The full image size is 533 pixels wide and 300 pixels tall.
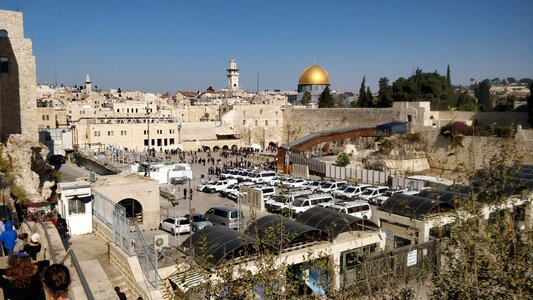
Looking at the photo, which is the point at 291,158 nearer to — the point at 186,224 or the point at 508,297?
the point at 186,224

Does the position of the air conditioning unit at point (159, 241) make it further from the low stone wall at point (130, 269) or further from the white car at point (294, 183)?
the white car at point (294, 183)

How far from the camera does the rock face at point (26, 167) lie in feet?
48.6

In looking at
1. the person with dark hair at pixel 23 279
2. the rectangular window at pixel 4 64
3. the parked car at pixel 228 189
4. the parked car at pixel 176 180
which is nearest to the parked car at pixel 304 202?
the parked car at pixel 228 189

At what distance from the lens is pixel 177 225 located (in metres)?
13.6

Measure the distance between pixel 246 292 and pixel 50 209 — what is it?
932 cm

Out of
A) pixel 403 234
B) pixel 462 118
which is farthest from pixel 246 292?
pixel 462 118

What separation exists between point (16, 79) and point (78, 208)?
13.1 metres

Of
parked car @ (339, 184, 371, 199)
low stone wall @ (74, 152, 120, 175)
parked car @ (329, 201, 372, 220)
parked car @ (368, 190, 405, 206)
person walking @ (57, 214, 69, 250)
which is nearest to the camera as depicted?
person walking @ (57, 214, 69, 250)

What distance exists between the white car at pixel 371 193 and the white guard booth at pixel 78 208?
1293 centimetres

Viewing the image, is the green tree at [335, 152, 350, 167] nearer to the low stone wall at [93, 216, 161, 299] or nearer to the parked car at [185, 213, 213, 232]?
the parked car at [185, 213, 213, 232]

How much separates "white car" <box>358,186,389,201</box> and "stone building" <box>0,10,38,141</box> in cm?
1435

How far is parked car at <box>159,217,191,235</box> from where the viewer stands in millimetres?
13750

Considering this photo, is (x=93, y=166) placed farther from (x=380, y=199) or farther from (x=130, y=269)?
(x=130, y=269)

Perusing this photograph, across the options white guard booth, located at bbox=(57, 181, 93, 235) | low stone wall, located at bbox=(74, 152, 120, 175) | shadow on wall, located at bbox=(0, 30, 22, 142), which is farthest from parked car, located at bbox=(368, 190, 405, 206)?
shadow on wall, located at bbox=(0, 30, 22, 142)
